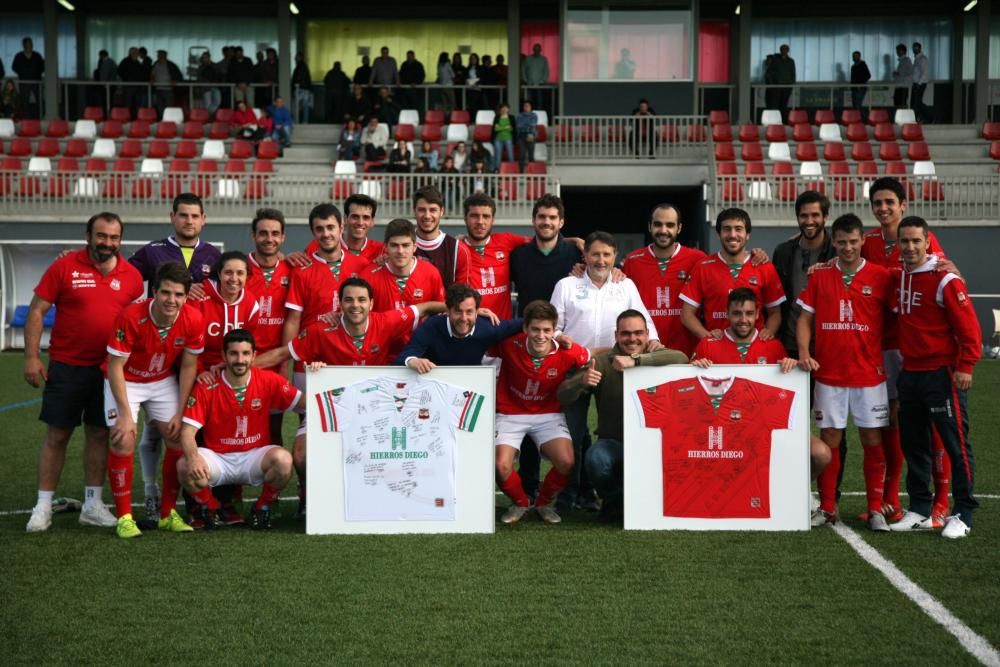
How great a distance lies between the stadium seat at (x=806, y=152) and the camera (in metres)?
23.0

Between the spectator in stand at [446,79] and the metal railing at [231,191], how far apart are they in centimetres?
512

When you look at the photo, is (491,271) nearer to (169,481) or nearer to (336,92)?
(169,481)

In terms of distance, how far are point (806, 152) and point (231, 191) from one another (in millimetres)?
11247

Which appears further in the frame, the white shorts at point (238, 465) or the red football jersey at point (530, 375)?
the red football jersey at point (530, 375)

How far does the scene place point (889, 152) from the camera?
2303 cm

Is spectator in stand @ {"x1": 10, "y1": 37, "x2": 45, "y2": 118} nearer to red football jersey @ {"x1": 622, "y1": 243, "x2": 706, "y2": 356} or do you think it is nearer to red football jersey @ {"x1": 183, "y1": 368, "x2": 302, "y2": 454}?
red football jersey @ {"x1": 183, "y1": 368, "x2": 302, "y2": 454}

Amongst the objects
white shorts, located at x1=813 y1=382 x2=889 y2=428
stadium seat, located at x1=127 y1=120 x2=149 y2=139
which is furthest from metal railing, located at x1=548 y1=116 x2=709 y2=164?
white shorts, located at x1=813 y1=382 x2=889 y2=428

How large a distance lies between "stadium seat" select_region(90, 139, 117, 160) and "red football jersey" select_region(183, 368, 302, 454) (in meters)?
18.4

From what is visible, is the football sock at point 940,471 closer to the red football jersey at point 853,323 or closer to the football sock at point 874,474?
the football sock at point 874,474

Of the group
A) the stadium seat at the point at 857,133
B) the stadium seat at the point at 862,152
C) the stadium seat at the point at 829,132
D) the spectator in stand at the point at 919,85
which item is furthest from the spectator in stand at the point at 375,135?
the spectator in stand at the point at 919,85

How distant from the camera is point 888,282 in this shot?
6.41m

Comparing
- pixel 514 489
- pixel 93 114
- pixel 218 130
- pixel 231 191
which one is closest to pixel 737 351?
pixel 514 489

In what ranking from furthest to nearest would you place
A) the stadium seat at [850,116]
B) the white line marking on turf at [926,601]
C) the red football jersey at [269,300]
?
1. the stadium seat at [850,116]
2. the red football jersey at [269,300]
3. the white line marking on turf at [926,601]

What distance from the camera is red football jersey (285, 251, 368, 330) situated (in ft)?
22.6
